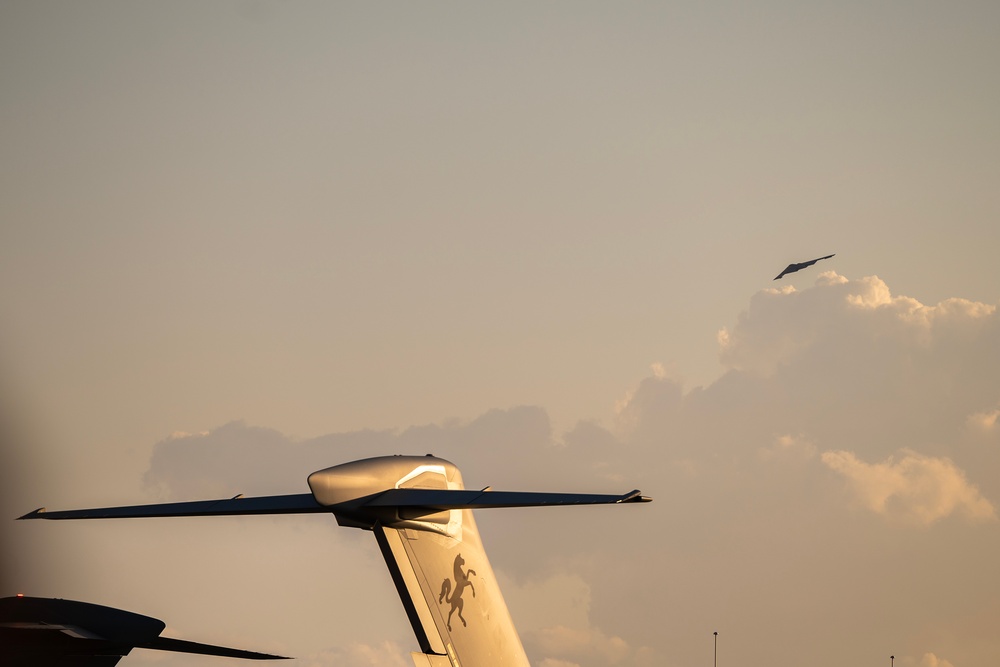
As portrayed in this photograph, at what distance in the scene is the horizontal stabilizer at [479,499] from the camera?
520 inches

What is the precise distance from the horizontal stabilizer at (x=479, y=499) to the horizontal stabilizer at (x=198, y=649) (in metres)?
3.36

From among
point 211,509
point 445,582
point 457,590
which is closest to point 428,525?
point 445,582

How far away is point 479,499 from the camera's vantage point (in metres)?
14.1

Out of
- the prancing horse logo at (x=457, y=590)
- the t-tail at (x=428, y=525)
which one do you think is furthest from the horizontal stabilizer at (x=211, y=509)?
the prancing horse logo at (x=457, y=590)

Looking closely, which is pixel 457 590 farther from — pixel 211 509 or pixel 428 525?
pixel 211 509

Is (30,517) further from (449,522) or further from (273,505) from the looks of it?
(449,522)

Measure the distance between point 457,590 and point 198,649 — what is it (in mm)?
3645

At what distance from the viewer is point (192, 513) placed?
15.4 m

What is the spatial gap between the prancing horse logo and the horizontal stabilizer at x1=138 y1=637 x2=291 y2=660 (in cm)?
221

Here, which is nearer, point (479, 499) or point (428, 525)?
point (479, 499)

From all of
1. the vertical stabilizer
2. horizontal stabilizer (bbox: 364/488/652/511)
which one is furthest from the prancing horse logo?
horizontal stabilizer (bbox: 364/488/652/511)

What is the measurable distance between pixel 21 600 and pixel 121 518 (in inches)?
69.8

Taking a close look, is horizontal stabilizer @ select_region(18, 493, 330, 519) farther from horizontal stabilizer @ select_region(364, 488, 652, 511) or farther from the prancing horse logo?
the prancing horse logo

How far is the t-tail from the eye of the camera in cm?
1474
